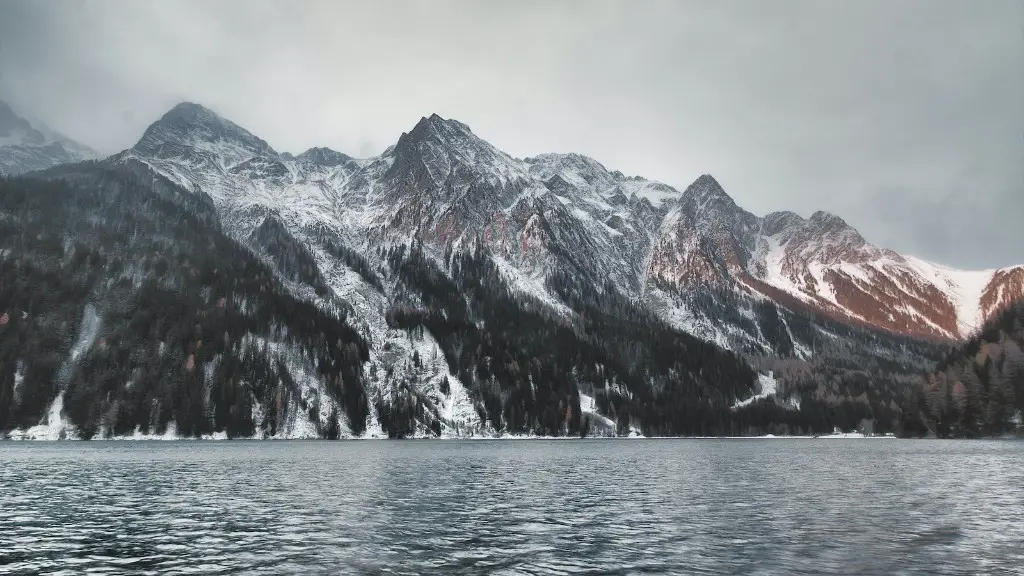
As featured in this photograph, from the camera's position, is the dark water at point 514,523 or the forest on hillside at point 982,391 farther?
the forest on hillside at point 982,391

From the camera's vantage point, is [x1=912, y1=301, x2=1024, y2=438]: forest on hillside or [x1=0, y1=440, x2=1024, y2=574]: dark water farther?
[x1=912, y1=301, x2=1024, y2=438]: forest on hillside

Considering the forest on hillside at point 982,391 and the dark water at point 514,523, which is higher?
the forest on hillside at point 982,391

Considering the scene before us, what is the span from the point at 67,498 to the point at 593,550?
145 feet

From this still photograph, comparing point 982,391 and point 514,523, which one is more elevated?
point 982,391

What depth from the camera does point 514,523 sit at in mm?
36875

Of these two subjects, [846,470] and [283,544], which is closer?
[283,544]

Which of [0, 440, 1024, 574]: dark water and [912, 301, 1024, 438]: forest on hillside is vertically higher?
[912, 301, 1024, 438]: forest on hillside

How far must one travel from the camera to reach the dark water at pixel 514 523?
25797mm

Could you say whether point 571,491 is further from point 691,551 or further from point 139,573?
point 139,573

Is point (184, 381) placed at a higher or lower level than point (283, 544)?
higher

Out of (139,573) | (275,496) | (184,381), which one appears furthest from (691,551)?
(184,381)

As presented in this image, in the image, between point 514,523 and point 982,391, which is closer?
point 514,523

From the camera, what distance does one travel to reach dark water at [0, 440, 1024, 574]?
25.8 metres

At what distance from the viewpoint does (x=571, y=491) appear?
179 feet
